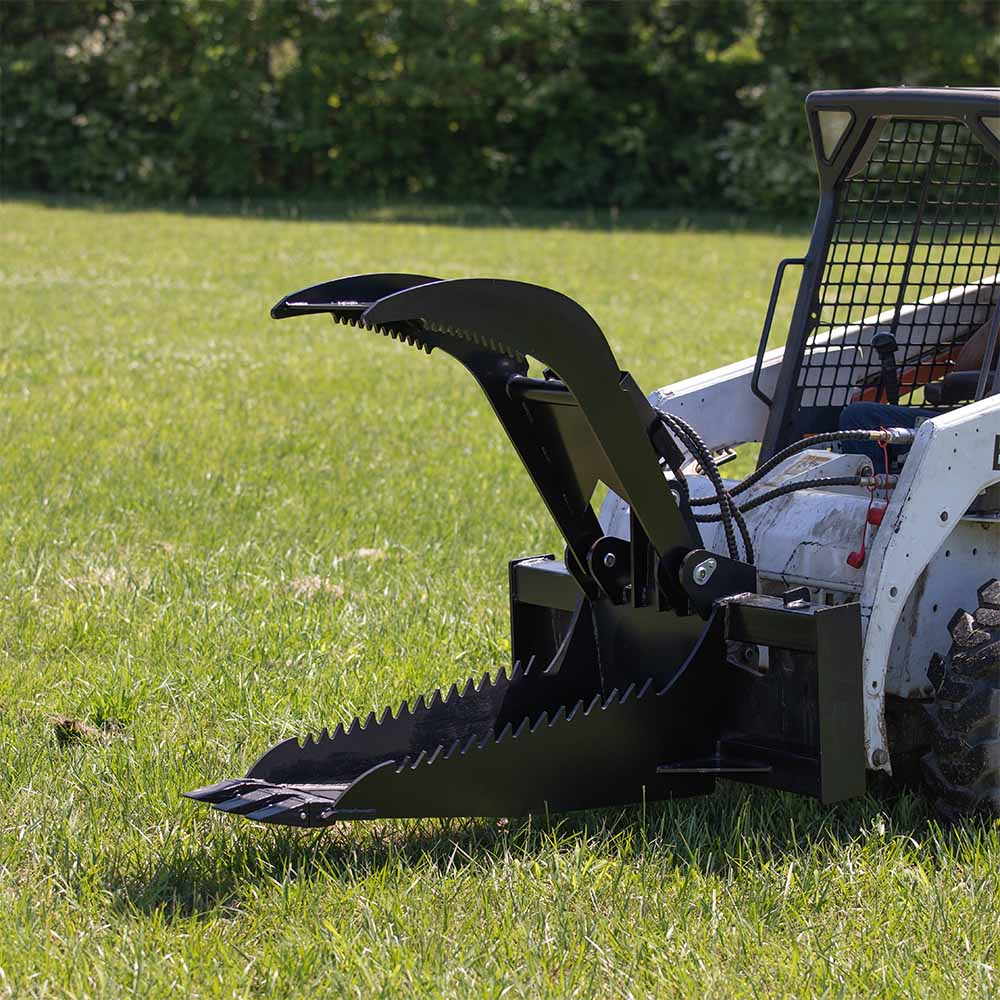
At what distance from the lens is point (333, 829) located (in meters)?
3.18

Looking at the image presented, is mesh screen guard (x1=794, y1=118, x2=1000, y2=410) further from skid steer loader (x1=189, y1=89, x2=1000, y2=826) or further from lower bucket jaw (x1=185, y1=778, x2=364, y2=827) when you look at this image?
lower bucket jaw (x1=185, y1=778, x2=364, y2=827)

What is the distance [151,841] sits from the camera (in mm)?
3061

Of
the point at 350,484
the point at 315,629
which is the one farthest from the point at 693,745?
the point at 350,484

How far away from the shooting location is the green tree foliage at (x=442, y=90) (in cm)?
2270

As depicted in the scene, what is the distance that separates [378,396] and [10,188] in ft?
59.6

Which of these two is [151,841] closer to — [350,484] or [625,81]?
[350,484]

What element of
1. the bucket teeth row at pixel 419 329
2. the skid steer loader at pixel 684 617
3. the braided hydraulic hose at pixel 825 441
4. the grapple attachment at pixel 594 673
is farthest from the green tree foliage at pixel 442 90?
the bucket teeth row at pixel 419 329

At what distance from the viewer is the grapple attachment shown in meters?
2.88

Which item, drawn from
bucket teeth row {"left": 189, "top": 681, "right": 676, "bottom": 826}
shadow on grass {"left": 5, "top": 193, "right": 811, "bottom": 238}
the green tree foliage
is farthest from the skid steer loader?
the green tree foliage

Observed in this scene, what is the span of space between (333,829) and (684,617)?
831 millimetres

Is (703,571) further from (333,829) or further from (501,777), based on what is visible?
(333,829)

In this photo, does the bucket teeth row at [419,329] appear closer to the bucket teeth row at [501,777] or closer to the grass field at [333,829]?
the bucket teeth row at [501,777]

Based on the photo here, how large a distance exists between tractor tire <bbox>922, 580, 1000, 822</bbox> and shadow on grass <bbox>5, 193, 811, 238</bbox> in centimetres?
1702

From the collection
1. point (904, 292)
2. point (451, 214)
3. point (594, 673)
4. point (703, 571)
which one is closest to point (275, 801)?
point (594, 673)
